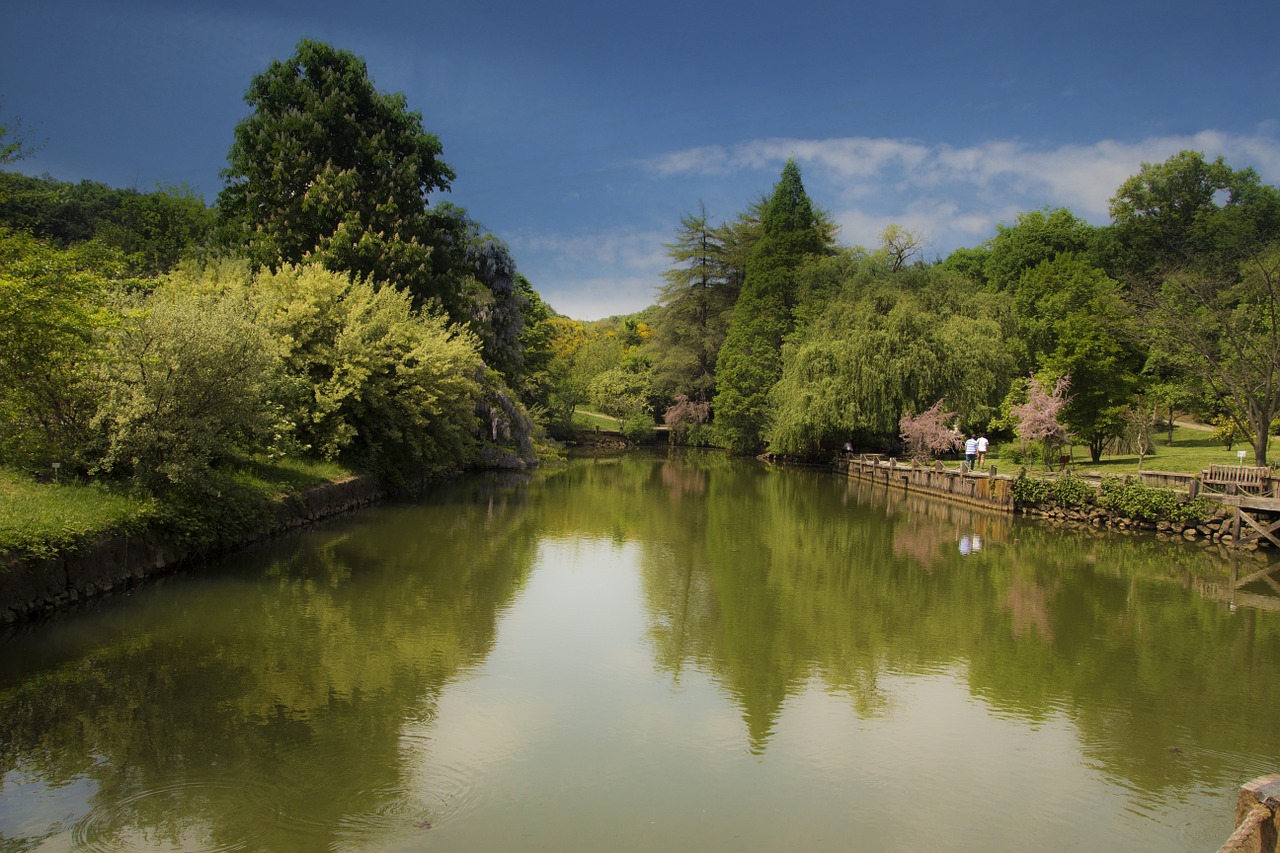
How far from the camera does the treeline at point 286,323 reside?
12266 millimetres

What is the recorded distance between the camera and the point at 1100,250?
5297cm

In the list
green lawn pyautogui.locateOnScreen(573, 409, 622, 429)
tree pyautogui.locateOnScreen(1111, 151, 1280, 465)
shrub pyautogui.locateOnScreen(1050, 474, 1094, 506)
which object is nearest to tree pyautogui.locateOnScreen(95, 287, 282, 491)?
shrub pyautogui.locateOnScreen(1050, 474, 1094, 506)

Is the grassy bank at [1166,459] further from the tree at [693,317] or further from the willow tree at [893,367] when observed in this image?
the tree at [693,317]

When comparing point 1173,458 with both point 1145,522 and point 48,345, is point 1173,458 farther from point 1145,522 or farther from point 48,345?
point 48,345

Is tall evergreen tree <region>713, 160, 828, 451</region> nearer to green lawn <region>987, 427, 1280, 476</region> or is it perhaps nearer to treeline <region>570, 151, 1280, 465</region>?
treeline <region>570, 151, 1280, 465</region>

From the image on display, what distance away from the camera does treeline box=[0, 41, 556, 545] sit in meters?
12.3

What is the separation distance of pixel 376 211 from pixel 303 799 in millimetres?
25754

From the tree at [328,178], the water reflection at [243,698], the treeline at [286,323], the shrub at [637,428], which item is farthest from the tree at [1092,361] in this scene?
the water reflection at [243,698]

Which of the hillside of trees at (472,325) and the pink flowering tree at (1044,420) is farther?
the pink flowering tree at (1044,420)

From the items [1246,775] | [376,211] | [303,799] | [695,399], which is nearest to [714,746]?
[303,799]

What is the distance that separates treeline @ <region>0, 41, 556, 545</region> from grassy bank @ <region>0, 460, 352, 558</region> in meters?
0.30

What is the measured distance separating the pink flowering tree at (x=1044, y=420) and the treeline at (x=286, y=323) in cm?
1872

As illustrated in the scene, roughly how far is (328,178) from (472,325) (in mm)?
8769

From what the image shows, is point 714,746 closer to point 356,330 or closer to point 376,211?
point 356,330
